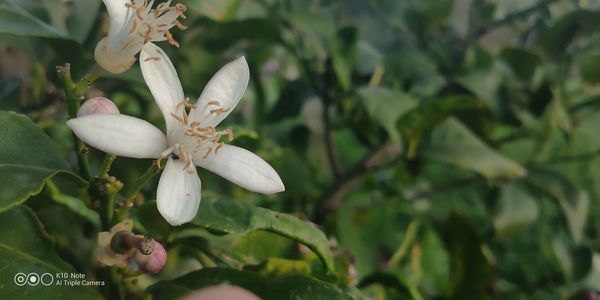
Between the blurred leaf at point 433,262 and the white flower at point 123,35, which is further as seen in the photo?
the blurred leaf at point 433,262

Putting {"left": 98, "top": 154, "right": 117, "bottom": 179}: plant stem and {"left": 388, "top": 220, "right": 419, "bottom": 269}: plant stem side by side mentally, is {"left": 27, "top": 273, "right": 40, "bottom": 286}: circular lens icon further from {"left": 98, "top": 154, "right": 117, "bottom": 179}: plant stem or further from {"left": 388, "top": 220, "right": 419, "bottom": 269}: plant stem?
{"left": 388, "top": 220, "right": 419, "bottom": 269}: plant stem

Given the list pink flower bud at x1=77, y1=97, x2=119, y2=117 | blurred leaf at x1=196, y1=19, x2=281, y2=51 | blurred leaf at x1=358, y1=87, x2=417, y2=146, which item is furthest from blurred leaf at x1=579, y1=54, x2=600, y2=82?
pink flower bud at x1=77, y1=97, x2=119, y2=117

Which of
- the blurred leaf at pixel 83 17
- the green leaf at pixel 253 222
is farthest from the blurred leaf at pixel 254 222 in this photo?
the blurred leaf at pixel 83 17

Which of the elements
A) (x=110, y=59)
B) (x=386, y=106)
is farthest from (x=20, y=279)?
(x=386, y=106)

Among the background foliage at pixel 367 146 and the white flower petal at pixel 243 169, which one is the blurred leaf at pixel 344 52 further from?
the white flower petal at pixel 243 169

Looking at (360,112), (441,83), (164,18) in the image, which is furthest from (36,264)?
(441,83)

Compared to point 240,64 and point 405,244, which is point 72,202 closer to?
point 240,64
